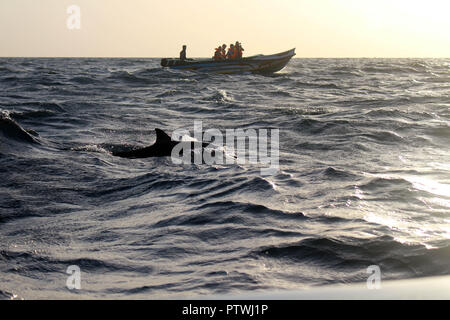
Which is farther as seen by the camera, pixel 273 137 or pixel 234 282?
pixel 273 137

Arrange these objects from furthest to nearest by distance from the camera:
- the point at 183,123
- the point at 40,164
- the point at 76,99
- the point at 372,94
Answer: the point at 372,94, the point at 76,99, the point at 183,123, the point at 40,164

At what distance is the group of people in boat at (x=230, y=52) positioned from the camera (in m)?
39.8

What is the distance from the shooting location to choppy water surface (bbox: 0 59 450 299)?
16.0 feet

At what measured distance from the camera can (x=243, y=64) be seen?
3962 cm

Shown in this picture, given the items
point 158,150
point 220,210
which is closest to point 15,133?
point 158,150

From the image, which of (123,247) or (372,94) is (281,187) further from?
(372,94)

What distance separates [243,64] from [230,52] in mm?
1764

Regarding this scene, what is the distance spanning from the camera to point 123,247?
586cm

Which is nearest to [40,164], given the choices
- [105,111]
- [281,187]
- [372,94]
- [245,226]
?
[281,187]

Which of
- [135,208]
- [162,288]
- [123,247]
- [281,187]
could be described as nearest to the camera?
[162,288]

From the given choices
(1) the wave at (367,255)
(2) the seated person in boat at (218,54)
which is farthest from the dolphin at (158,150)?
(2) the seated person in boat at (218,54)

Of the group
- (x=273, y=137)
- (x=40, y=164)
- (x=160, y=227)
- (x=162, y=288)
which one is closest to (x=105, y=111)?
(x=273, y=137)

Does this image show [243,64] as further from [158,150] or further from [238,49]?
[158,150]

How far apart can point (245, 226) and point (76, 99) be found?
20439 mm
